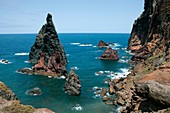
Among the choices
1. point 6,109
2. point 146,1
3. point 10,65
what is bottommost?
point 10,65

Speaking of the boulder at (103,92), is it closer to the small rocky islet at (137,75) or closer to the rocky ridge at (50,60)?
the small rocky islet at (137,75)

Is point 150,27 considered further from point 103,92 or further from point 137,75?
point 103,92

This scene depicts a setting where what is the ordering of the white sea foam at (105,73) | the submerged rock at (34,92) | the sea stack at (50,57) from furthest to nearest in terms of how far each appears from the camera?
the sea stack at (50,57) < the white sea foam at (105,73) < the submerged rock at (34,92)

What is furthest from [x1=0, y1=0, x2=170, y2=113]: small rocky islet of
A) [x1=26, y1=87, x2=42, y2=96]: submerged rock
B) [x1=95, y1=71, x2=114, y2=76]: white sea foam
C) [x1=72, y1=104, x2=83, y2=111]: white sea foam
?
[x1=95, y1=71, x2=114, y2=76]: white sea foam

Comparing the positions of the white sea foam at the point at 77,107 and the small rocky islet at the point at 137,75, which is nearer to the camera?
the small rocky islet at the point at 137,75

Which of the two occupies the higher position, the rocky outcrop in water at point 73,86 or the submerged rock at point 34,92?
the rocky outcrop in water at point 73,86

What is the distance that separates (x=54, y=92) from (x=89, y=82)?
50.7 ft

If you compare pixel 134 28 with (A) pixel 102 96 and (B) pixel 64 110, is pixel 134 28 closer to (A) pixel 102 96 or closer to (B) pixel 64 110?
(A) pixel 102 96

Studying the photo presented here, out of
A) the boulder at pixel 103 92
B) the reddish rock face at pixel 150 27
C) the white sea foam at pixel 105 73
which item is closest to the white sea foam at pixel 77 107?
the boulder at pixel 103 92

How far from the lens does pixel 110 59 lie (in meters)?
139

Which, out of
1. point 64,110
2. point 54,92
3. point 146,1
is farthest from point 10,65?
point 146,1

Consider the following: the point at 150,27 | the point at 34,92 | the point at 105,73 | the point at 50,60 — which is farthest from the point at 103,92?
the point at 150,27

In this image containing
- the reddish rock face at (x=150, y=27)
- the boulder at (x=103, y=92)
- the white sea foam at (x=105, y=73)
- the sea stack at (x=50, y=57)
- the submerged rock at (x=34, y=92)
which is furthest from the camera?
the sea stack at (x=50, y=57)

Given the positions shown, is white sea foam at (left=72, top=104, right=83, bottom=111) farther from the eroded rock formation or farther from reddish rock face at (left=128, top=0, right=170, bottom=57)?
the eroded rock formation
